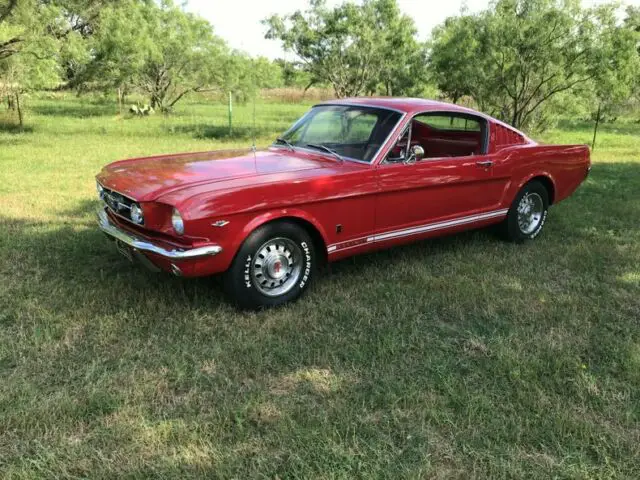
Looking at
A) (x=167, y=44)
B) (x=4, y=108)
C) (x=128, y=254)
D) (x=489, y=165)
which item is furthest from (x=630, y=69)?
(x=4, y=108)

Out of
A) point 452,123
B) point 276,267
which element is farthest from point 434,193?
point 276,267

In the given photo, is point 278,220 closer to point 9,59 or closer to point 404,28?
point 9,59

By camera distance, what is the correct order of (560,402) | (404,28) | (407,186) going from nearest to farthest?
(560,402), (407,186), (404,28)

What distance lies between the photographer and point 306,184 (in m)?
4.09

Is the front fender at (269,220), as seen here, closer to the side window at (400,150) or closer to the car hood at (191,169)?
the car hood at (191,169)

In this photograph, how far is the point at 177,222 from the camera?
3660 mm

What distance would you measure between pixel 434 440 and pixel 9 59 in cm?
1411

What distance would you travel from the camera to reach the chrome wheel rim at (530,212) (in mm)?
6016

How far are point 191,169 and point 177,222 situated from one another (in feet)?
2.49

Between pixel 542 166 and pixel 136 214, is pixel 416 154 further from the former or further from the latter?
pixel 136 214

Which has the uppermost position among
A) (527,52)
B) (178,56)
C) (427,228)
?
(178,56)

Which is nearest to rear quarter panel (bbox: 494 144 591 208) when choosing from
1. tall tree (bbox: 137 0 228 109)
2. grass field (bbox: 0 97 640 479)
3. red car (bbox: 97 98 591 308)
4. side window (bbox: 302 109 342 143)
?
red car (bbox: 97 98 591 308)

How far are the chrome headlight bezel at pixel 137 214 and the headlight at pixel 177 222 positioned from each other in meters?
0.30

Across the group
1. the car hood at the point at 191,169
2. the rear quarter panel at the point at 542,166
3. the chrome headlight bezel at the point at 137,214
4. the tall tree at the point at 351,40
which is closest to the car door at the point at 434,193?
the rear quarter panel at the point at 542,166
